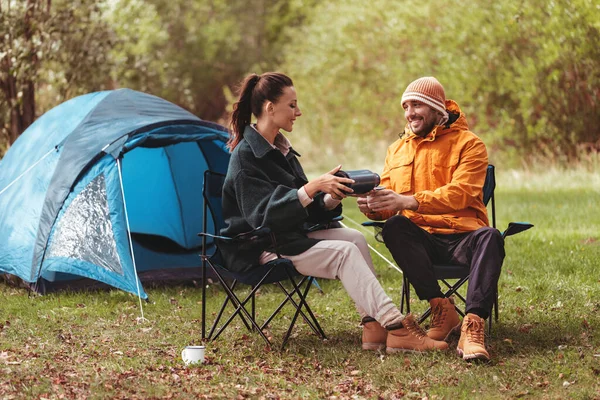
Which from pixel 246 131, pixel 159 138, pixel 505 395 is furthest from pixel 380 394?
pixel 159 138

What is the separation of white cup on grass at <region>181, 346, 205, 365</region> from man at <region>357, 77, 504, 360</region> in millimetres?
944

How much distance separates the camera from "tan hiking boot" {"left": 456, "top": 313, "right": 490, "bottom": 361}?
144 inches

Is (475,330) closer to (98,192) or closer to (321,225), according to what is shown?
(321,225)

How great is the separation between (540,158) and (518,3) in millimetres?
1987

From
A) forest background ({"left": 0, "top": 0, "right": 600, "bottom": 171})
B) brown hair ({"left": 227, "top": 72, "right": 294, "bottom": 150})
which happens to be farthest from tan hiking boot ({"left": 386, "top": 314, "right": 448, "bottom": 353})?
forest background ({"left": 0, "top": 0, "right": 600, "bottom": 171})

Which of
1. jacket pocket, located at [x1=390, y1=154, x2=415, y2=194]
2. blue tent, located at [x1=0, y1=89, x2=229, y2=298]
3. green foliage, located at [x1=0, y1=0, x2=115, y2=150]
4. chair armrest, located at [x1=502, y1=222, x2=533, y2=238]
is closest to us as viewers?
chair armrest, located at [x1=502, y1=222, x2=533, y2=238]

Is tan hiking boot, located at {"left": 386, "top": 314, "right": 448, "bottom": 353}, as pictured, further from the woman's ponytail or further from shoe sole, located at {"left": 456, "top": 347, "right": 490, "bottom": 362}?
the woman's ponytail

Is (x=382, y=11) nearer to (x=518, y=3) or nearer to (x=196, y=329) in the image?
(x=518, y=3)

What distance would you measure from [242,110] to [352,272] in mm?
957

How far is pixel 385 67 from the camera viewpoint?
1531cm

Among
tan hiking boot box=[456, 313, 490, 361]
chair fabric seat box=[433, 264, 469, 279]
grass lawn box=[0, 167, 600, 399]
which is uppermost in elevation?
chair fabric seat box=[433, 264, 469, 279]

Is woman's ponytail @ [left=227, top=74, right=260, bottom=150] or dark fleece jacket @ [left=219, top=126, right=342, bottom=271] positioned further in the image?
woman's ponytail @ [left=227, top=74, right=260, bottom=150]

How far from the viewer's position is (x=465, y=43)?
41.2 ft

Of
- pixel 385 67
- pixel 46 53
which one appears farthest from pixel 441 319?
pixel 385 67
